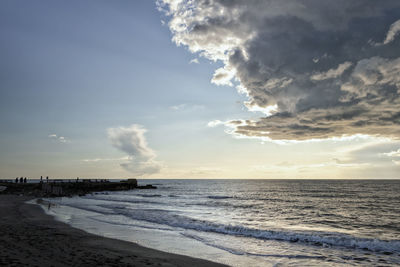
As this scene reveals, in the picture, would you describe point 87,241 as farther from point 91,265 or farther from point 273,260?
point 273,260

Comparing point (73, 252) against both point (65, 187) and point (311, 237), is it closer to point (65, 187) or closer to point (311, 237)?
point (311, 237)

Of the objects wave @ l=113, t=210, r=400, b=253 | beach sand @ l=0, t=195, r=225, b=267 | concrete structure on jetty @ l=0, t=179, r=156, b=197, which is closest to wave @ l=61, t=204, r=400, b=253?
wave @ l=113, t=210, r=400, b=253

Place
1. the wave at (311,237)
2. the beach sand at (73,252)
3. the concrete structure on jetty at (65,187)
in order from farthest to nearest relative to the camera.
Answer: the concrete structure on jetty at (65,187) → the wave at (311,237) → the beach sand at (73,252)

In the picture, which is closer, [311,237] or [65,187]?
[311,237]

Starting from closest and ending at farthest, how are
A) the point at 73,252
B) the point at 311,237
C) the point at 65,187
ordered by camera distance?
1. the point at 73,252
2. the point at 311,237
3. the point at 65,187

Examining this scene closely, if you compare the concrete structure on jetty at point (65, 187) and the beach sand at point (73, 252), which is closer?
the beach sand at point (73, 252)

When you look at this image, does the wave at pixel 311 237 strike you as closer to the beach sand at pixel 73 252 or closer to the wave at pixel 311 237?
the wave at pixel 311 237

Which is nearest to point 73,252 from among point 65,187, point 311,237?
point 311,237

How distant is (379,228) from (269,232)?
1034cm

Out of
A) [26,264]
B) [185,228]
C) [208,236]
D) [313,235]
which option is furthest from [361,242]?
[26,264]

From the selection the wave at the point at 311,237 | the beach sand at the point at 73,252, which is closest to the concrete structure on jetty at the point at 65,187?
the wave at the point at 311,237

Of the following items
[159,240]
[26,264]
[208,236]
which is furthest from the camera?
[208,236]

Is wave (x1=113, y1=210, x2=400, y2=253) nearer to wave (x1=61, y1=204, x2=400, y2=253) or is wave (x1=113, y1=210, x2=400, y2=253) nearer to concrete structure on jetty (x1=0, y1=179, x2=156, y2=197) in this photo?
wave (x1=61, y1=204, x2=400, y2=253)

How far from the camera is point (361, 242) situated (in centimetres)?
1598
